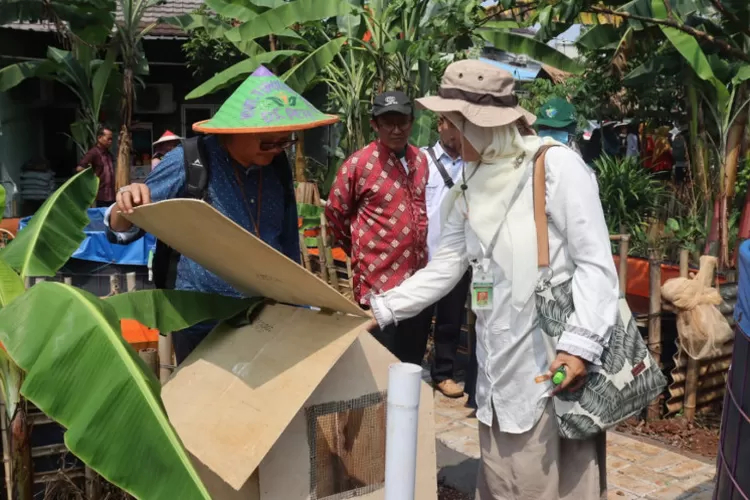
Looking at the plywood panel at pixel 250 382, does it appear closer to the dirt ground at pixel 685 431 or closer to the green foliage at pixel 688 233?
the dirt ground at pixel 685 431

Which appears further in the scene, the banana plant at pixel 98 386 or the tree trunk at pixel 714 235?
the tree trunk at pixel 714 235

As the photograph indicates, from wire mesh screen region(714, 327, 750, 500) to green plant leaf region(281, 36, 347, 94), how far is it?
7363 mm

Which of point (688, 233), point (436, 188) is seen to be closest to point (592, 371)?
point (436, 188)

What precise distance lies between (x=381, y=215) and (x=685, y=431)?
2.30 m

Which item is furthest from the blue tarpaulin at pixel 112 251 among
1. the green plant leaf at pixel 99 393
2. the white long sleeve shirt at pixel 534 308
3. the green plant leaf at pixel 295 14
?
the green plant leaf at pixel 99 393

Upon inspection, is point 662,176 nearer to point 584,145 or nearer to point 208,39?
point 584,145

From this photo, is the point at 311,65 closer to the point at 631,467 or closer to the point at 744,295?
the point at 631,467

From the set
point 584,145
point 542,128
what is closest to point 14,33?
point 584,145

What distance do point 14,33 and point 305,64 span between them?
6938 mm

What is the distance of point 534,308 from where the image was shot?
2.72 meters

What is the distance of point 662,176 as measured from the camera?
12422mm

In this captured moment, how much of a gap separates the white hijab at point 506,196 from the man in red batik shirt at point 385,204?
5.87ft

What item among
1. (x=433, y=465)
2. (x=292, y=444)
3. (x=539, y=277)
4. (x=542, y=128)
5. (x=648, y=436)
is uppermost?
(x=542, y=128)

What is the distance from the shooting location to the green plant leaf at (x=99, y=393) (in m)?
2.03
